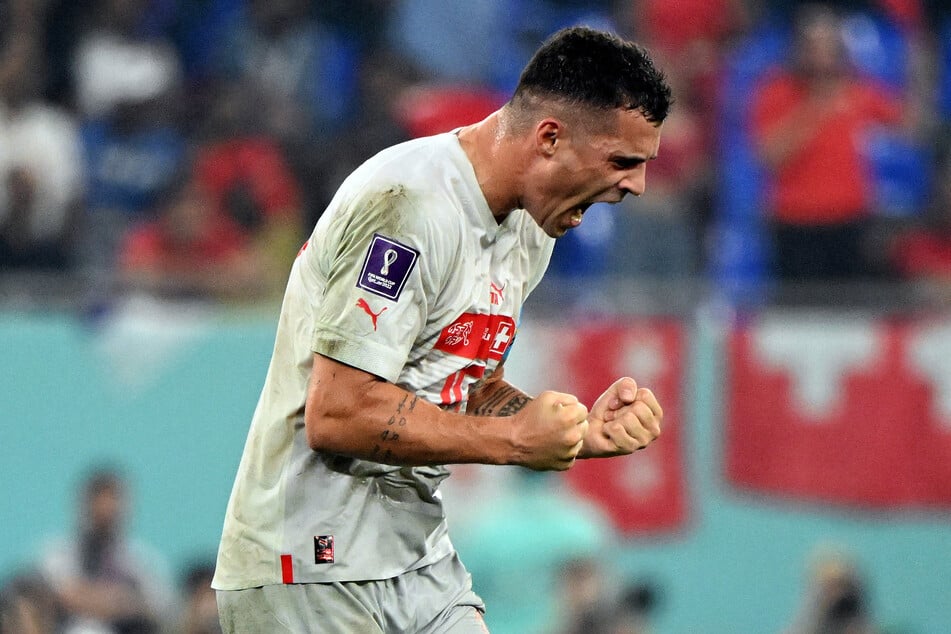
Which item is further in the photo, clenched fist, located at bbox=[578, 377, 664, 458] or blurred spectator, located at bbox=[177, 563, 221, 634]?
blurred spectator, located at bbox=[177, 563, 221, 634]

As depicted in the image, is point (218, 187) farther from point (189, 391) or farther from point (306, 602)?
point (306, 602)

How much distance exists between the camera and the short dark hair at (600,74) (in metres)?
3.76

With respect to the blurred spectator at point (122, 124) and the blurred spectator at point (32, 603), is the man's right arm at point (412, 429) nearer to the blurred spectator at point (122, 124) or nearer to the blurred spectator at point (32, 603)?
the blurred spectator at point (32, 603)

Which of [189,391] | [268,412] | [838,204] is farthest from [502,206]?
[838,204]

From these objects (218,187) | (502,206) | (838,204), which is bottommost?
(502,206)

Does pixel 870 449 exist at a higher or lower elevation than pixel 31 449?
higher

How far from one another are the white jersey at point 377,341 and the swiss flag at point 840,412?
178 inches

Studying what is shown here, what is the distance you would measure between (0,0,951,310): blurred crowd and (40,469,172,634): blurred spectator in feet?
3.48

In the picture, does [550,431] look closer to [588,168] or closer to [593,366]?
[588,168]

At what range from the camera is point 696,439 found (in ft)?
27.9

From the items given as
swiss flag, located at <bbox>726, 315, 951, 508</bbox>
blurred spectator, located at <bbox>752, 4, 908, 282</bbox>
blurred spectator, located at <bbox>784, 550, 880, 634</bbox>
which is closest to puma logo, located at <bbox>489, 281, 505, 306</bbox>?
swiss flag, located at <bbox>726, 315, 951, 508</bbox>

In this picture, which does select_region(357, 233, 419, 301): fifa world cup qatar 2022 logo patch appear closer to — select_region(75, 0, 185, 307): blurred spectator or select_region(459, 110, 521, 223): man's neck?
select_region(459, 110, 521, 223): man's neck

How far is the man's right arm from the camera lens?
3.59 metres

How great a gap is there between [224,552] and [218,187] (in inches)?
219
